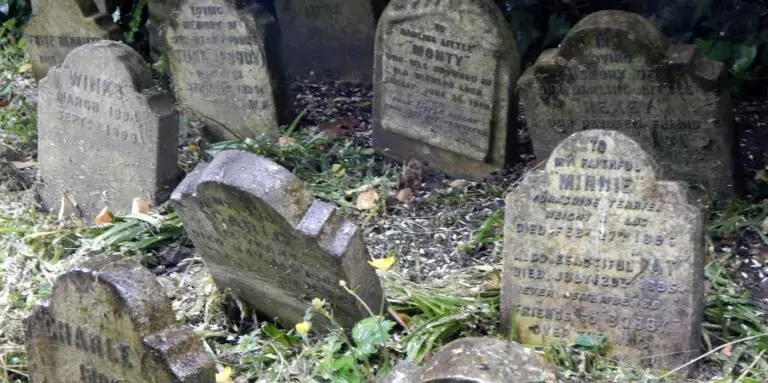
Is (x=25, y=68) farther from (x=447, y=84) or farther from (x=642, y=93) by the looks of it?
(x=642, y=93)

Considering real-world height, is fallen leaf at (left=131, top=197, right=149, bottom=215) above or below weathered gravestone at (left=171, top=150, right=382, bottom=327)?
below

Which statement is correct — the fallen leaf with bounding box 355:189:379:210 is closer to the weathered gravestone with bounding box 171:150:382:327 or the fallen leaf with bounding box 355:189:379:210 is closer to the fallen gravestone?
the weathered gravestone with bounding box 171:150:382:327

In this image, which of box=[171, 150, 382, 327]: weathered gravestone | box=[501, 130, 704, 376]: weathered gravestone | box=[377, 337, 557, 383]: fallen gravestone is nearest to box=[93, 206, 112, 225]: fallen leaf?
box=[171, 150, 382, 327]: weathered gravestone

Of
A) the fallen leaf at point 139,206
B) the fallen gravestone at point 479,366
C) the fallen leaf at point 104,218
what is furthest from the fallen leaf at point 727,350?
the fallen leaf at point 104,218

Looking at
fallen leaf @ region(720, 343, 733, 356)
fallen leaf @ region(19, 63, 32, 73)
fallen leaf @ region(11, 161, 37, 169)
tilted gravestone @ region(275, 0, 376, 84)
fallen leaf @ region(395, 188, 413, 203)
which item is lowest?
fallen leaf @ region(11, 161, 37, 169)

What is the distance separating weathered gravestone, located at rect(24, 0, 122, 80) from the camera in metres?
6.55

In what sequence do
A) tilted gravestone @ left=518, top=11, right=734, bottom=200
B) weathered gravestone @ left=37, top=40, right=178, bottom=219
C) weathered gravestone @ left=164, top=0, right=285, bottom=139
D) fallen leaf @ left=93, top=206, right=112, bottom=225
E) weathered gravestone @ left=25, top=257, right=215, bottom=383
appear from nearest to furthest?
weathered gravestone @ left=25, top=257, right=215, bottom=383 < tilted gravestone @ left=518, top=11, right=734, bottom=200 < fallen leaf @ left=93, top=206, right=112, bottom=225 < weathered gravestone @ left=37, top=40, right=178, bottom=219 < weathered gravestone @ left=164, top=0, right=285, bottom=139

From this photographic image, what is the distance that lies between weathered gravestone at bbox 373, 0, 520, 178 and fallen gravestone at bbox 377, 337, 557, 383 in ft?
7.64

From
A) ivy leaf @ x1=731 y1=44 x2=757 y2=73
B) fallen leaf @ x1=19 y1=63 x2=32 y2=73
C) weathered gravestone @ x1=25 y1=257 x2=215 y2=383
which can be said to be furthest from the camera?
fallen leaf @ x1=19 y1=63 x2=32 y2=73

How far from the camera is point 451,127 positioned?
5297 mm

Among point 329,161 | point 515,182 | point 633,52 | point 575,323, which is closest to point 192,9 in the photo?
point 329,161

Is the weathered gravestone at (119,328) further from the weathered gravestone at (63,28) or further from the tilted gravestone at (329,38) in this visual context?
the weathered gravestone at (63,28)

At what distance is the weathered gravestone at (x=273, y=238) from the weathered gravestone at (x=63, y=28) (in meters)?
2.93

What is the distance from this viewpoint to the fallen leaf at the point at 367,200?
4883 millimetres
